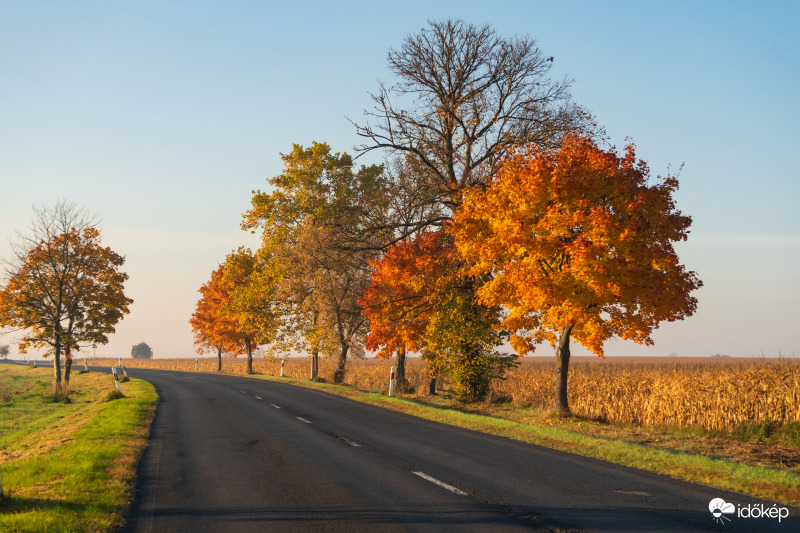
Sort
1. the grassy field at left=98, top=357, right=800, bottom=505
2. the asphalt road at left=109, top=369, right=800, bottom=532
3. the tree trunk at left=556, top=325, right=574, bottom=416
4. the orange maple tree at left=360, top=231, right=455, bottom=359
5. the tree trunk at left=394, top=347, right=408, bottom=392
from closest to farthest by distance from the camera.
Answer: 1. the asphalt road at left=109, top=369, right=800, bottom=532
2. the grassy field at left=98, top=357, right=800, bottom=505
3. the tree trunk at left=556, top=325, right=574, bottom=416
4. the orange maple tree at left=360, top=231, right=455, bottom=359
5. the tree trunk at left=394, top=347, right=408, bottom=392

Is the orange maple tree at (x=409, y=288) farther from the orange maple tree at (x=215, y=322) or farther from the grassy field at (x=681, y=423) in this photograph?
the orange maple tree at (x=215, y=322)

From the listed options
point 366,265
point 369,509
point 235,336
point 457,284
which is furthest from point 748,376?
point 235,336

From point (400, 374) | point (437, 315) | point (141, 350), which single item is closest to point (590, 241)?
point (437, 315)

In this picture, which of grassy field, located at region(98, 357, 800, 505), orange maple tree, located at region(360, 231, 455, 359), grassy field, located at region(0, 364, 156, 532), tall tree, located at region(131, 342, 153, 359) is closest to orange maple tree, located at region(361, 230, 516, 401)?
orange maple tree, located at region(360, 231, 455, 359)

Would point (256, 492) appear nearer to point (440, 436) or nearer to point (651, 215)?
point (440, 436)

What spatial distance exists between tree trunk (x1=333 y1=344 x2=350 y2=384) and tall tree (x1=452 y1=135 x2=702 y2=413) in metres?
21.0

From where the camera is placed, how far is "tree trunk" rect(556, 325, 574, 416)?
20.4 metres

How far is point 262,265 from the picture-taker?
43.0m

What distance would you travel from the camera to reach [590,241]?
56.6 feet

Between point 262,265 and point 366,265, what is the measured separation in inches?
461

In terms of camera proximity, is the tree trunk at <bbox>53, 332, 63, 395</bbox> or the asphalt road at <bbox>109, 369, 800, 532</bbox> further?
the tree trunk at <bbox>53, 332, 63, 395</bbox>

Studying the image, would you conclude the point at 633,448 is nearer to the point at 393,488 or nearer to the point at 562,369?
the point at 393,488

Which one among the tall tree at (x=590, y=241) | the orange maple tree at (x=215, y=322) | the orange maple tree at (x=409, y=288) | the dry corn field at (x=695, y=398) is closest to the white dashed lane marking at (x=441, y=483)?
the tall tree at (x=590, y=241)

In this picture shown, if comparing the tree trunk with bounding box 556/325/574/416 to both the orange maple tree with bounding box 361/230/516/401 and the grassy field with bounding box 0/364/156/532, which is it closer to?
the orange maple tree with bounding box 361/230/516/401
